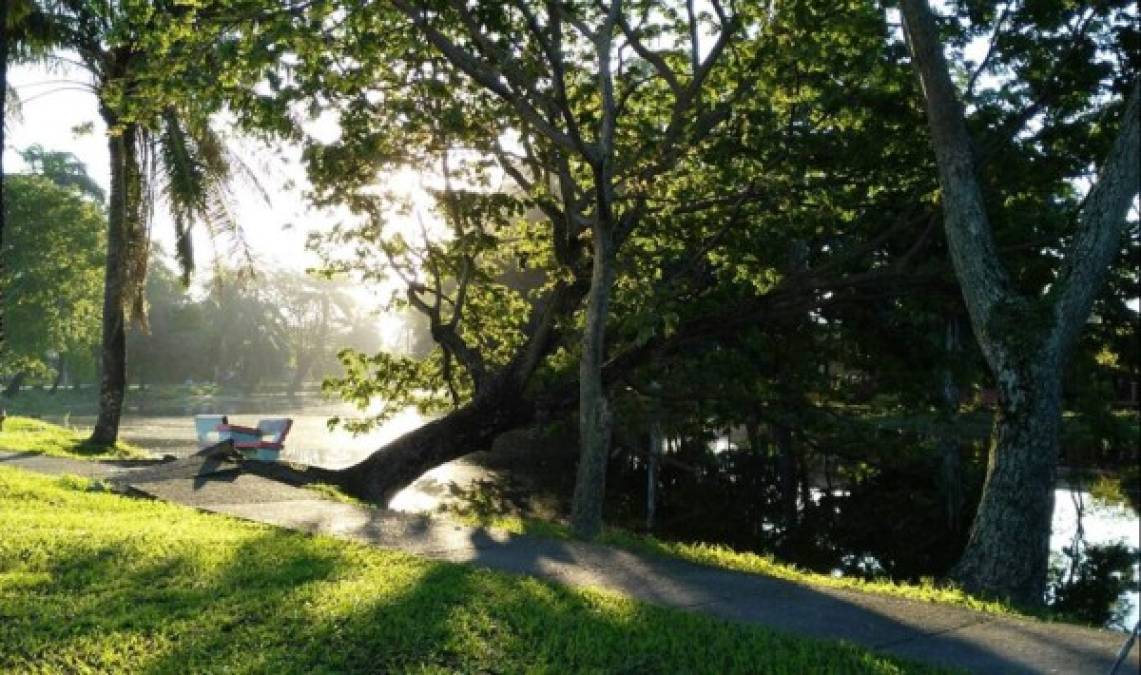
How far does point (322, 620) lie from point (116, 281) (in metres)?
16.0

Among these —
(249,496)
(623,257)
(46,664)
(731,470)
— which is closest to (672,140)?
(623,257)

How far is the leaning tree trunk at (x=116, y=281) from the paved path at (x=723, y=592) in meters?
9.32

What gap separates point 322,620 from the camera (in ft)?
18.9

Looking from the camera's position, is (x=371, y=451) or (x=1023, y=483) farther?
(x=371, y=451)

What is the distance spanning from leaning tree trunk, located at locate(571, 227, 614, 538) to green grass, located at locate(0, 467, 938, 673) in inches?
126

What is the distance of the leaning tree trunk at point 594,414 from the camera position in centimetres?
1045

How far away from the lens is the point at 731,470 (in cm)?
3094

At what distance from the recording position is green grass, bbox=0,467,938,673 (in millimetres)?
5156

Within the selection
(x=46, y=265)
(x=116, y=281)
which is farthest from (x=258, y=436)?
(x=46, y=265)

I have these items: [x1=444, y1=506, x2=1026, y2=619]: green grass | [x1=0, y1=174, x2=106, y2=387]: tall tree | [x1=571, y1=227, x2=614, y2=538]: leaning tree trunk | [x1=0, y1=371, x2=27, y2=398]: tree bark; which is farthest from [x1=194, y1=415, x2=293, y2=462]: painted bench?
[x1=0, y1=371, x2=27, y2=398]: tree bark

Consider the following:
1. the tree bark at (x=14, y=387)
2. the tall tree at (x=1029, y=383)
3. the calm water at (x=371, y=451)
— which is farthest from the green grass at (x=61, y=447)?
the tree bark at (x=14, y=387)

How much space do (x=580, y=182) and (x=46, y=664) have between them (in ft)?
34.3

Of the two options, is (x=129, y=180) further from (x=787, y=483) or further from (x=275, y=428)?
(x=787, y=483)

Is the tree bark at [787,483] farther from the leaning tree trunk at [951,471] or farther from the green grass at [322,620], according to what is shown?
the green grass at [322,620]
